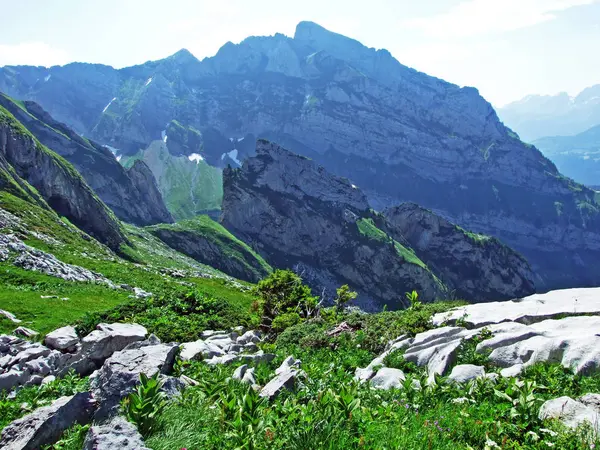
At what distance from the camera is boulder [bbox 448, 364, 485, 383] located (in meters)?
11.7

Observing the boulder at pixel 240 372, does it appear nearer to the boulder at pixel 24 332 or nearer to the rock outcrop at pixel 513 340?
the rock outcrop at pixel 513 340

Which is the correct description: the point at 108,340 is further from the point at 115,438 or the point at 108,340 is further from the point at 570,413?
the point at 570,413

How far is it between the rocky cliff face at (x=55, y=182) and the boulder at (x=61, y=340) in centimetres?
8624

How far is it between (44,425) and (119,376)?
2.13 m

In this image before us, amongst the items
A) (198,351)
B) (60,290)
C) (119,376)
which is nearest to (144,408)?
(119,376)

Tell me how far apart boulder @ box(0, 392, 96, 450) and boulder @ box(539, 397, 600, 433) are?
1025 centimetres

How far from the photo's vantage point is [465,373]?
39.0ft

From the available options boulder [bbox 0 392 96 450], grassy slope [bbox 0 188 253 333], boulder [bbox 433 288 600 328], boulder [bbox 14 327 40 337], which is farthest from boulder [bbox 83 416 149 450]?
grassy slope [bbox 0 188 253 333]

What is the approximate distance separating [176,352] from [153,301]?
13291mm

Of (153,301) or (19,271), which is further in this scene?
(19,271)

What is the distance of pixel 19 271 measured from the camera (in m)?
34.8

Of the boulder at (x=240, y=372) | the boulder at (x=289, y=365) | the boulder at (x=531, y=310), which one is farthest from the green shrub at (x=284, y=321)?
the boulder at (x=240, y=372)

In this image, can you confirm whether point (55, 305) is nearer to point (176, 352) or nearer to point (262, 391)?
point (176, 352)

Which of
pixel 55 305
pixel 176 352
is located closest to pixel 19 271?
pixel 55 305
